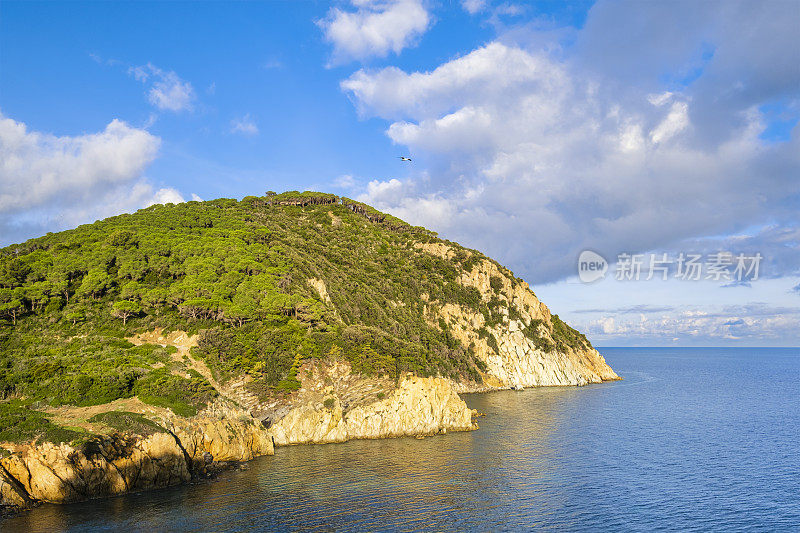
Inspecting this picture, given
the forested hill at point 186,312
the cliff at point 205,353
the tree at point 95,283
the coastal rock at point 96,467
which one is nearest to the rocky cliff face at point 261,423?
the coastal rock at point 96,467

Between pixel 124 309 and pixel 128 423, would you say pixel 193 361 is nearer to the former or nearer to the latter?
pixel 124 309

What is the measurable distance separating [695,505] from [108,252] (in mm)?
93233

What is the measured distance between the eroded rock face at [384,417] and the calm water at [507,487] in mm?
2536

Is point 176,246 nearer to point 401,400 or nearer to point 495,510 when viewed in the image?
point 401,400

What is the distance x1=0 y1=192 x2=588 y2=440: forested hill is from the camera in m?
60.9

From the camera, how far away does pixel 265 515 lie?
128 feet

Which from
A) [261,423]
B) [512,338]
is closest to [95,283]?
[261,423]

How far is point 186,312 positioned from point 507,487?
56.3 m

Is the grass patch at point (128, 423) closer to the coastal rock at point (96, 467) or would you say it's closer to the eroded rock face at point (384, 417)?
the coastal rock at point (96, 467)

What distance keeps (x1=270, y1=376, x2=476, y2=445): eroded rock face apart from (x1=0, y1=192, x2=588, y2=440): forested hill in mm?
5582

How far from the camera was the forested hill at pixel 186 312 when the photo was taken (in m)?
60.9

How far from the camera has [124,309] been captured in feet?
251

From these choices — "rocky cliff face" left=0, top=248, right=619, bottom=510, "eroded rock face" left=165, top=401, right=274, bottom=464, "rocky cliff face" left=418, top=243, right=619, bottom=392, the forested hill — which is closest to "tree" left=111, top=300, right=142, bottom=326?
the forested hill

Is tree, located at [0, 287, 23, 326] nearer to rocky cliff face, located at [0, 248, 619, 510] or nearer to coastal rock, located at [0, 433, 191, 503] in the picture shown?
rocky cliff face, located at [0, 248, 619, 510]
